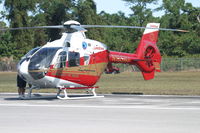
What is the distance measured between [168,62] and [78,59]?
43.5 m

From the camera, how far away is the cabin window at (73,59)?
19.4m

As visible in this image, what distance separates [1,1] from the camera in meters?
68.4

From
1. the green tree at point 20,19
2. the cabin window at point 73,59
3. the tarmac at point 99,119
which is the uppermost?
the green tree at point 20,19

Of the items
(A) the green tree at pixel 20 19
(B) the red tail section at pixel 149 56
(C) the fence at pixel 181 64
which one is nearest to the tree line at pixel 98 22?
(A) the green tree at pixel 20 19

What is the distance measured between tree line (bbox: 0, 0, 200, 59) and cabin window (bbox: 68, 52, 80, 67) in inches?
1510

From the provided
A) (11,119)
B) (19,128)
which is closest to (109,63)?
(11,119)

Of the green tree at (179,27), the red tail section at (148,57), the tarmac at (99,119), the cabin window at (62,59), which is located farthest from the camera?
the green tree at (179,27)

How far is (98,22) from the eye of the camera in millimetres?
61188

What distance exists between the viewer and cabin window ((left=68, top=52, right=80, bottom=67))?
1938cm

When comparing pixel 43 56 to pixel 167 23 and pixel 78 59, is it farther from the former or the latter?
pixel 167 23

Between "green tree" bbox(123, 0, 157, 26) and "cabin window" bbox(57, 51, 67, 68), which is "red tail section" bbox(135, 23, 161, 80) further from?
"green tree" bbox(123, 0, 157, 26)

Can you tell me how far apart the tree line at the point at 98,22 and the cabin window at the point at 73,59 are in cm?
3834

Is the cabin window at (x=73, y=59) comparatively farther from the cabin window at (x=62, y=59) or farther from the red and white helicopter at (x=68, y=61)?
the cabin window at (x=62, y=59)

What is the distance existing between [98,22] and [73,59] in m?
42.1
